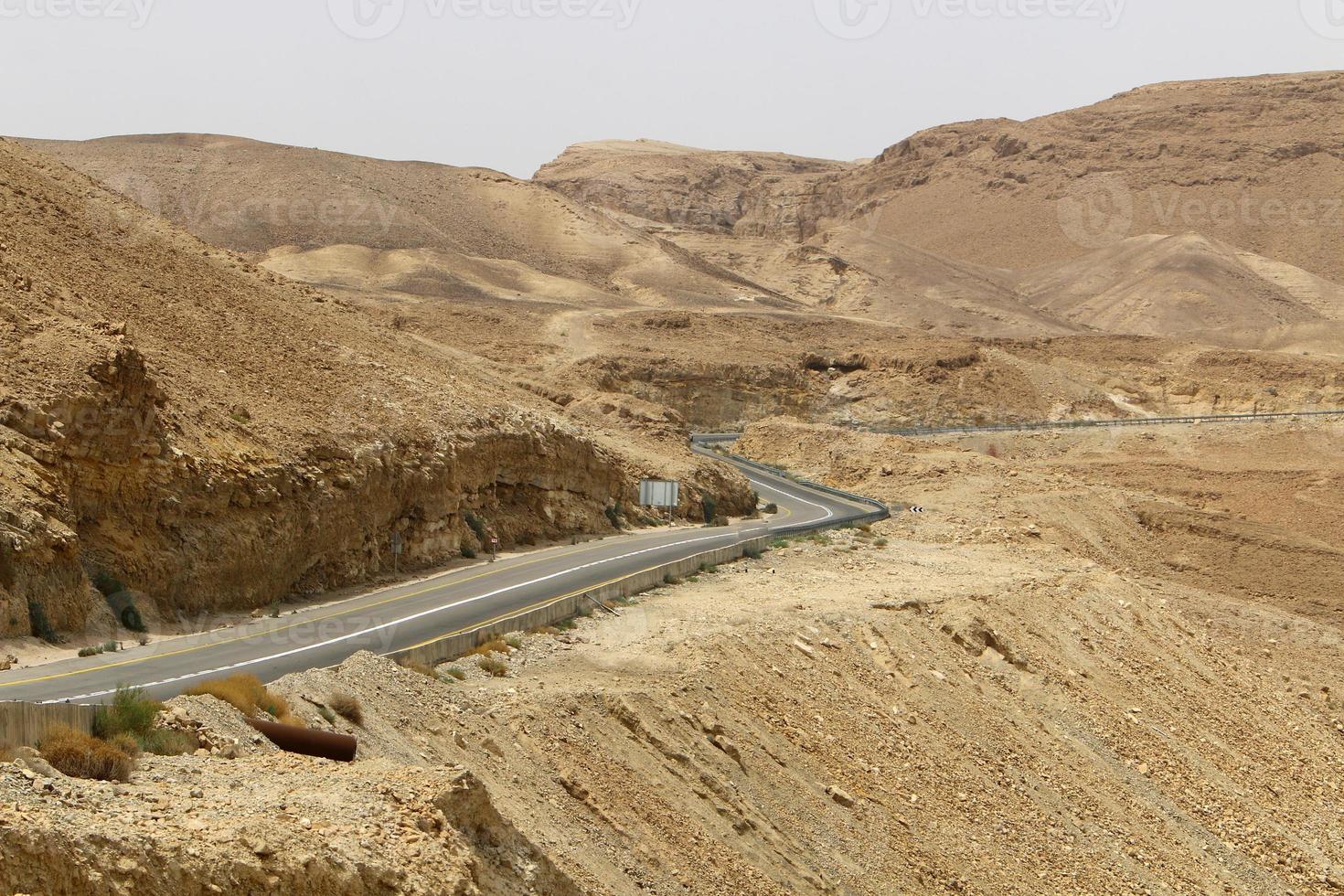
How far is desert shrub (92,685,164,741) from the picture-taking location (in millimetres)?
10938

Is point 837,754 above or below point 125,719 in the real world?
below

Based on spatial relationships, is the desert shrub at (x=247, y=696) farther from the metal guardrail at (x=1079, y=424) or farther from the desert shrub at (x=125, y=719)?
the metal guardrail at (x=1079, y=424)

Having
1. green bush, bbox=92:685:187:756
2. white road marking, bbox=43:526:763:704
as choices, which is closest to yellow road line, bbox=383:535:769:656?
white road marking, bbox=43:526:763:704

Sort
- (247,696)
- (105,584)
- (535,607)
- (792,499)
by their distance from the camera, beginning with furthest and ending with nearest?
(792,499)
(535,607)
(105,584)
(247,696)

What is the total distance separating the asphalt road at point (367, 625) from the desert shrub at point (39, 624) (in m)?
0.90

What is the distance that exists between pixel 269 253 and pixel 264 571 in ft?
242

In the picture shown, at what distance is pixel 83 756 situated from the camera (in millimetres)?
10266

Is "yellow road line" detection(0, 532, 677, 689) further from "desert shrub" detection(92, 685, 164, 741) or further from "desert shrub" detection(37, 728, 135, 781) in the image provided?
"desert shrub" detection(37, 728, 135, 781)

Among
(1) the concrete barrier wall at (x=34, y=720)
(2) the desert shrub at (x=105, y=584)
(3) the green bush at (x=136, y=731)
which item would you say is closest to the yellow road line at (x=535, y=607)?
(2) the desert shrub at (x=105, y=584)

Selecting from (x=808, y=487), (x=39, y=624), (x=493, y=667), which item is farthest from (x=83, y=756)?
(x=808, y=487)

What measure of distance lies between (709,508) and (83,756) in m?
32.6

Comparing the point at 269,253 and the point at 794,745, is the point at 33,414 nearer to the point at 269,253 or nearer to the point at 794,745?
the point at 794,745

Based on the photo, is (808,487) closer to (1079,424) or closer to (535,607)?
(1079,424)

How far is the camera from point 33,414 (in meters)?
20.4
